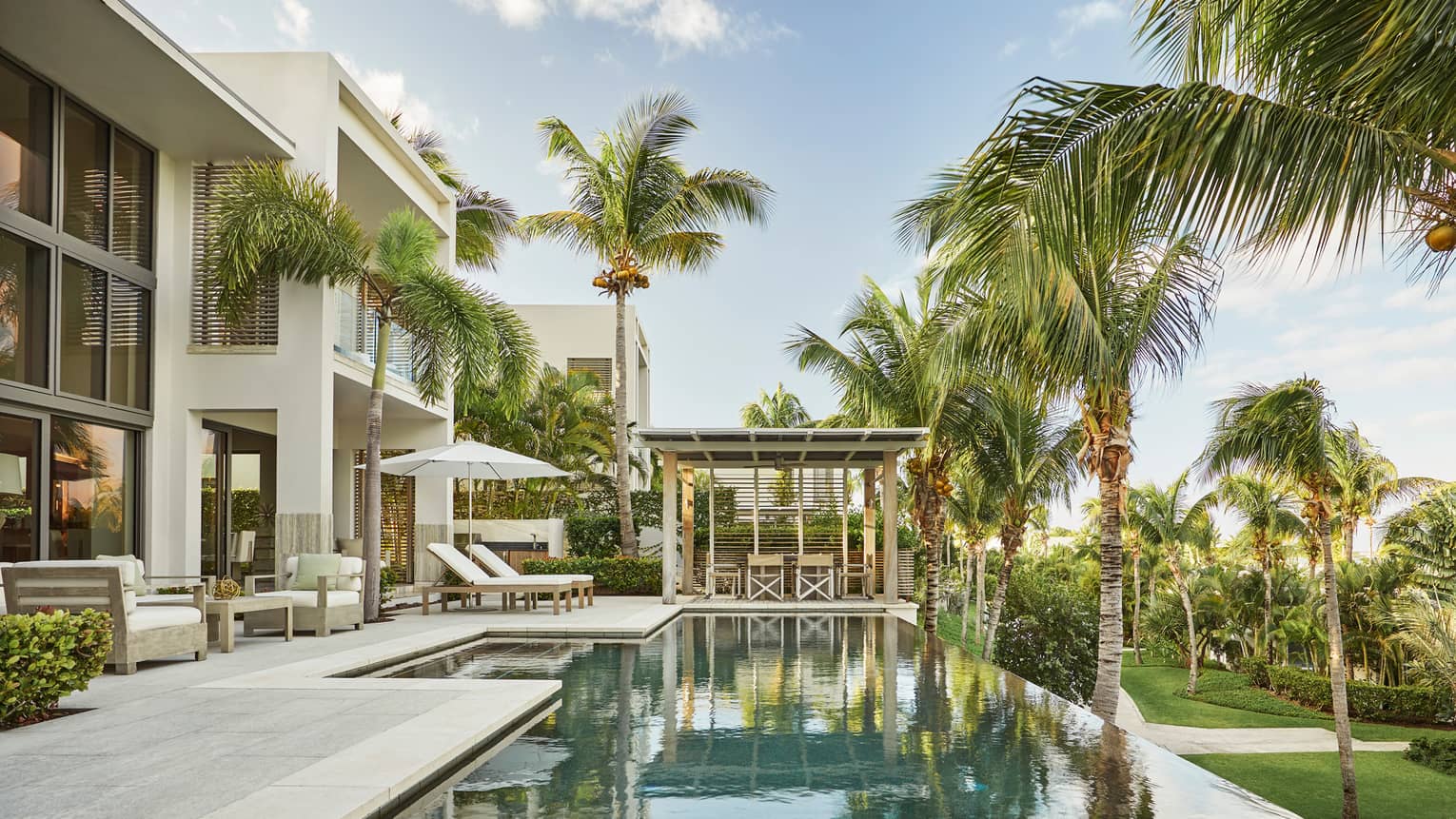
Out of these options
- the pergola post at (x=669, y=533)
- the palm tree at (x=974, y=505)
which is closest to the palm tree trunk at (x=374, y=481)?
the pergola post at (x=669, y=533)

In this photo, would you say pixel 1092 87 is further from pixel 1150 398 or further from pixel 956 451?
pixel 956 451

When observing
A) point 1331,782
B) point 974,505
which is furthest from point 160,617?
point 1331,782

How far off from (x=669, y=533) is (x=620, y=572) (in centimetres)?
294

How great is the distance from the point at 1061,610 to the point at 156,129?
23940mm

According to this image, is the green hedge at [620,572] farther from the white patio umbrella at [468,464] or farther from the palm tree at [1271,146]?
the palm tree at [1271,146]

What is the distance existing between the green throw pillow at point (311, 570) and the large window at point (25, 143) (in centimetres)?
461

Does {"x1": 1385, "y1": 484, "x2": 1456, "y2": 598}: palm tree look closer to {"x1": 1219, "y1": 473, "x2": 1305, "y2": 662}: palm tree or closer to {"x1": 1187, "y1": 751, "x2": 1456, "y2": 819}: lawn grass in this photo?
{"x1": 1219, "y1": 473, "x2": 1305, "y2": 662}: palm tree

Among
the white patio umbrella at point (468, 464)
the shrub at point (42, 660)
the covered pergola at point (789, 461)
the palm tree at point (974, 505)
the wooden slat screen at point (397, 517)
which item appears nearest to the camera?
the shrub at point (42, 660)

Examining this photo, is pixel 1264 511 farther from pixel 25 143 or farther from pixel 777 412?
pixel 25 143

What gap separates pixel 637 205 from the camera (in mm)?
20109

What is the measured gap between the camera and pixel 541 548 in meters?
22.3

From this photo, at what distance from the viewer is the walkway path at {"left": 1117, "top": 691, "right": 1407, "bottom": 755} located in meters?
21.9

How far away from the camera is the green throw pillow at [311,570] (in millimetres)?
11242

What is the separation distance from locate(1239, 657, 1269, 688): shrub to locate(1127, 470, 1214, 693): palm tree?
1787 mm
